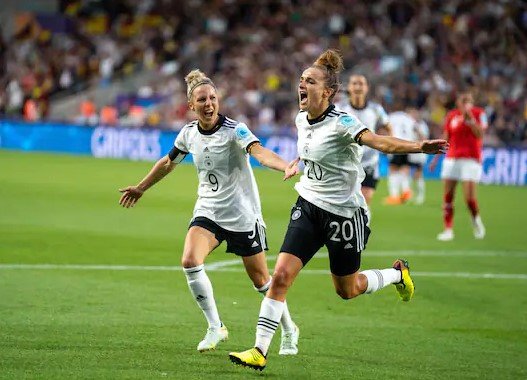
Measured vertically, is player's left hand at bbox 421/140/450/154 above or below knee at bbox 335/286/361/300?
above

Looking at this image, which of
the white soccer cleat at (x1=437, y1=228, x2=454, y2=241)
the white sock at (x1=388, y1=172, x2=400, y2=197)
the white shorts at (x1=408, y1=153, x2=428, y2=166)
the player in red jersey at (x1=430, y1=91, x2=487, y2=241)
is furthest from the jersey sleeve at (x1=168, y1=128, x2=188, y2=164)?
the white shorts at (x1=408, y1=153, x2=428, y2=166)

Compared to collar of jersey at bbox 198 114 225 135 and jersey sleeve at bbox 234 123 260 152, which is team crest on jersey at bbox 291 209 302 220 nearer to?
jersey sleeve at bbox 234 123 260 152

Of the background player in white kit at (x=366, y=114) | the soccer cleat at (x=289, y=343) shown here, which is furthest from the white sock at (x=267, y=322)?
the background player in white kit at (x=366, y=114)

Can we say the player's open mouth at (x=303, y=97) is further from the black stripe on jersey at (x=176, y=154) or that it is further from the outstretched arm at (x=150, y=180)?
the outstretched arm at (x=150, y=180)

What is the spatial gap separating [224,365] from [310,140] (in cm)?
186

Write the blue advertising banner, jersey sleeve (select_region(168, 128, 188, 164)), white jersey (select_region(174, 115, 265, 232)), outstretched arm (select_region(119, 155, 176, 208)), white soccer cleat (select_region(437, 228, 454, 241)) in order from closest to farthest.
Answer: white jersey (select_region(174, 115, 265, 232)) → jersey sleeve (select_region(168, 128, 188, 164)) → outstretched arm (select_region(119, 155, 176, 208)) → white soccer cleat (select_region(437, 228, 454, 241)) → the blue advertising banner

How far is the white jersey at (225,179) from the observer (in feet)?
31.7

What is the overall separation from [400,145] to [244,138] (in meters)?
1.69

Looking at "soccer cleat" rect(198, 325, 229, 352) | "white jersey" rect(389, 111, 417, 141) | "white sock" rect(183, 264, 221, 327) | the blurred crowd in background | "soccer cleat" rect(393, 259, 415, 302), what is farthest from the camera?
the blurred crowd in background

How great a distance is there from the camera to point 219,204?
968cm

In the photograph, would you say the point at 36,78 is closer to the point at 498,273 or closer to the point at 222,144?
the point at 498,273

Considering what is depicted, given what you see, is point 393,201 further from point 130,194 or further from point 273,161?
point 273,161

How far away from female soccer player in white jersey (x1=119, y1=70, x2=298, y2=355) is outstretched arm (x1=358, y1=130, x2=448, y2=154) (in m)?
1.23

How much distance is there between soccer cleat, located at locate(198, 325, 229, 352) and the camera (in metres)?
9.37
